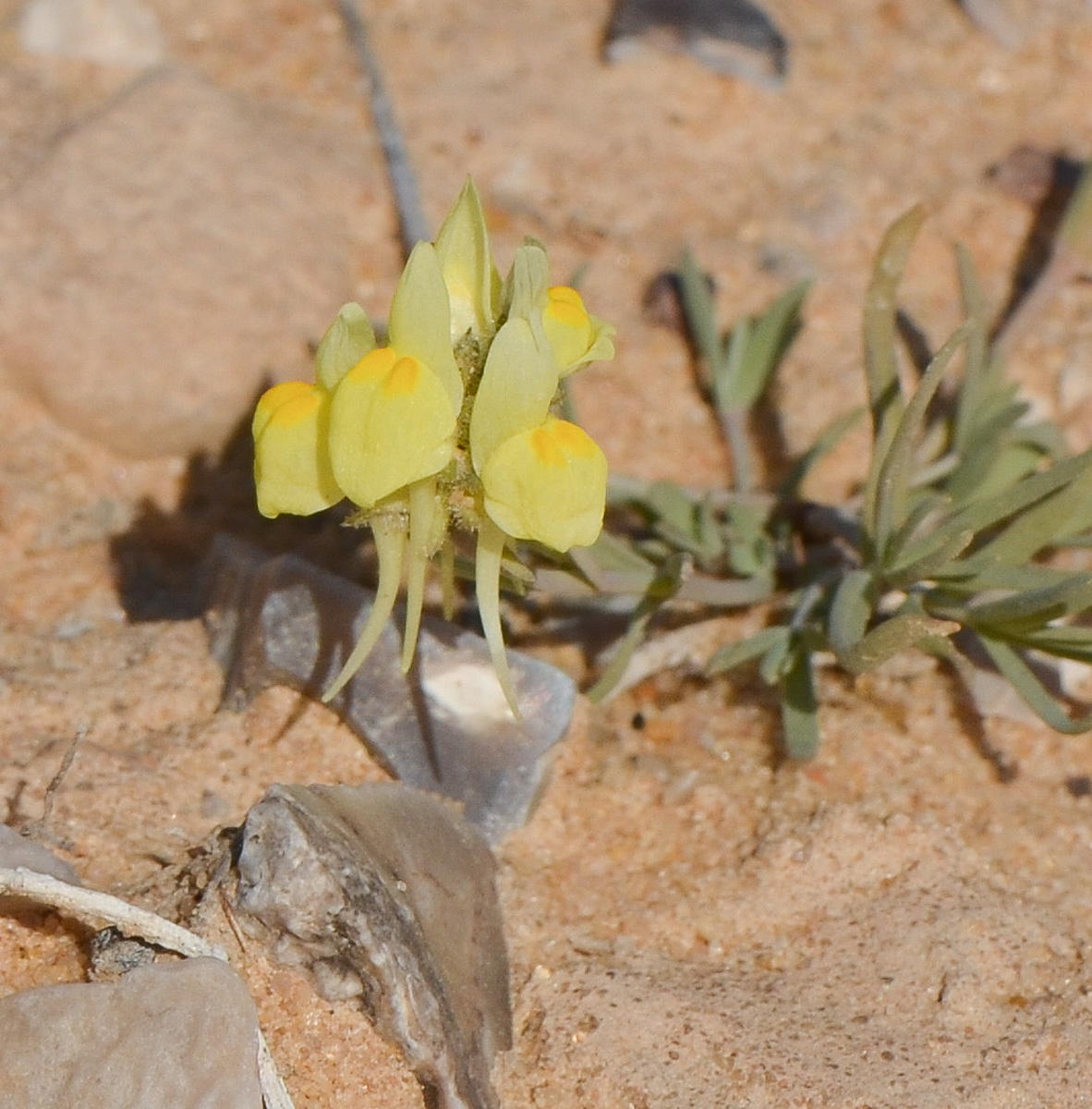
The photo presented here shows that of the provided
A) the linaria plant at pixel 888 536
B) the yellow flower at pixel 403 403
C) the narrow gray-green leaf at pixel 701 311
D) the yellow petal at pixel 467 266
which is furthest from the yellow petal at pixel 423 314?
the narrow gray-green leaf at pixel 701 311

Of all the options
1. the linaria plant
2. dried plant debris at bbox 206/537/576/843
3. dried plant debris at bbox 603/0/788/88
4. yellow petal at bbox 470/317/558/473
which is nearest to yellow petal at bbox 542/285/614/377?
yellow petal at bbox 470/317/558/473

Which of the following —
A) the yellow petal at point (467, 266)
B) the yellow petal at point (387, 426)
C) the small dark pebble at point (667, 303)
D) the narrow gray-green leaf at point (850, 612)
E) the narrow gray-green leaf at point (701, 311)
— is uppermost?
the yellow petal at point (467, 266)

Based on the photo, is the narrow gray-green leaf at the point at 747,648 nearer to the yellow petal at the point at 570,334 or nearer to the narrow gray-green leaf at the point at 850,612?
the narrow gray-green leaf at the point at 850,612

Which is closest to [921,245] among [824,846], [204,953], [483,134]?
[483,134]

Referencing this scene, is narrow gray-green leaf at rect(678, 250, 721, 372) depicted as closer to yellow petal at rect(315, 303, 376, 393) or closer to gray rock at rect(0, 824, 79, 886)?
yellow petal at rect(315, 303, 376, 393)

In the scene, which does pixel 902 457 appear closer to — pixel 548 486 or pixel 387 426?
pixel 548 486

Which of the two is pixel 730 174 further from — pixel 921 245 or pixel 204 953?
pixel 204 953
